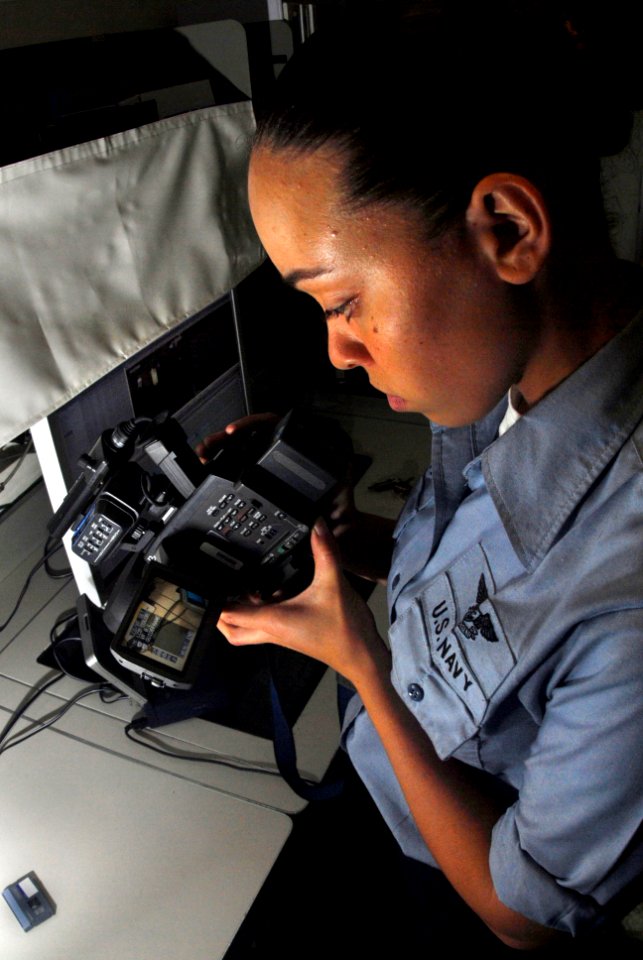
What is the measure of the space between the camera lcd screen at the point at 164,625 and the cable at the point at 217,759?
240 millimetres

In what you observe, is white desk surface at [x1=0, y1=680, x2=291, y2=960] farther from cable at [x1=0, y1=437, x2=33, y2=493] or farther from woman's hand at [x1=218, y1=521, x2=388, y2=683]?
cable at [x1=0, y1=437, x2=33, y2=493]

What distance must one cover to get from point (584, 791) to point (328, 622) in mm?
364

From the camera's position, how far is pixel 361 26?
564 millimetres

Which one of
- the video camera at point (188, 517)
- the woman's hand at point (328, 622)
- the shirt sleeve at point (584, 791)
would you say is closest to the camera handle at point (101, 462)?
the video camera at point (188, 517)

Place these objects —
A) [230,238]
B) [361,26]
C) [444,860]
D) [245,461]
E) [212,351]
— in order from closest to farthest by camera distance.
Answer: [361,26] < [444,860] < [245,461] < [230,238] < [212,351]

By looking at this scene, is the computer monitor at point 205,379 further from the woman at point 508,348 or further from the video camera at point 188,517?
the woman at point 508,348

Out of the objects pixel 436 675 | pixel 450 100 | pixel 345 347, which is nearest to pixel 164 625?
pixel 436 675

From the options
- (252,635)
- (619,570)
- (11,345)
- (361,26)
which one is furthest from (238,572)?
(361,26)

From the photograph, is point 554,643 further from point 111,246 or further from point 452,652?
point 111,246

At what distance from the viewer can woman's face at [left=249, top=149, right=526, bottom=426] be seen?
0.56m

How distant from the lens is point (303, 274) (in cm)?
62

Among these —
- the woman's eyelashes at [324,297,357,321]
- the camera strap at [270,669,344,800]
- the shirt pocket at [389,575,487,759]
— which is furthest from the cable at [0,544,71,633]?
the woman's eyelashes at [324,297,357,321]

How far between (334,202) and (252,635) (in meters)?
0.59

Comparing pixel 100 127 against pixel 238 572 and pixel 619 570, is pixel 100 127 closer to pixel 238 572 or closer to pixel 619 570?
pixel 238 572
